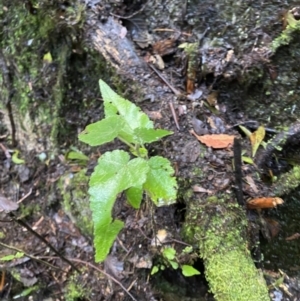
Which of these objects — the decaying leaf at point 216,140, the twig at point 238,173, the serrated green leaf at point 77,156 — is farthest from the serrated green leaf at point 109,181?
the serrated green leaf at point 77,156

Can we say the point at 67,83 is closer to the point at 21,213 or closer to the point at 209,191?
the point at 21,213

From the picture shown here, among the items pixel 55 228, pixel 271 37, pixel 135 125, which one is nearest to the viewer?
pixel 135 125

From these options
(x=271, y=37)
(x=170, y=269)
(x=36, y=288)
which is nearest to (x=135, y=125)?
(x=170, y=269)

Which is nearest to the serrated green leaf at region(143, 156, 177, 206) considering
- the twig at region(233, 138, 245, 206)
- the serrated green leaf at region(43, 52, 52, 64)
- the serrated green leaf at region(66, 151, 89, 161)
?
the twig at region(233, 138, 245, 206)

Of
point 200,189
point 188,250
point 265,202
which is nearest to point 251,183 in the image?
point 265,202

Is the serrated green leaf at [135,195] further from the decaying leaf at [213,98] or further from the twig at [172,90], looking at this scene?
the decaying leaf at [213,98]

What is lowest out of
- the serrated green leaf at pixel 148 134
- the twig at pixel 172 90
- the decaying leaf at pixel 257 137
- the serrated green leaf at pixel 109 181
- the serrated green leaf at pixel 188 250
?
the serrated green leaf at pixel 188 250

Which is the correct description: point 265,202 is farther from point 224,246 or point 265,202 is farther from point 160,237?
point 160,237
